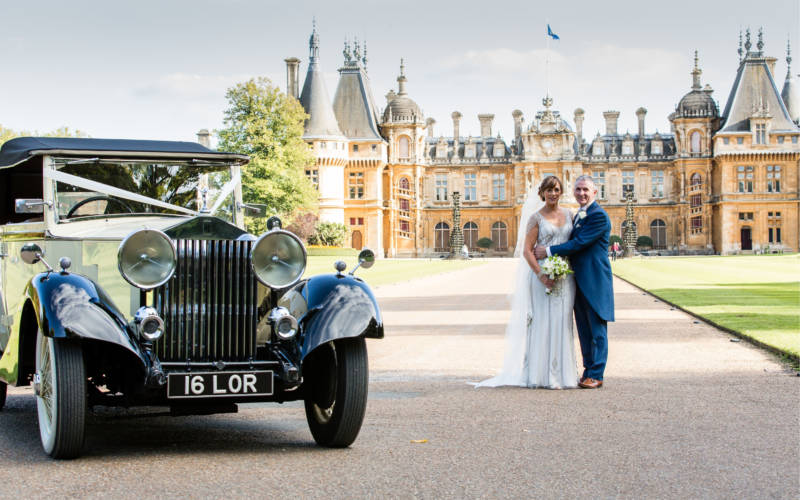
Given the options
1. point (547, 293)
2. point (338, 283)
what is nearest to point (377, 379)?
point (547, 293)

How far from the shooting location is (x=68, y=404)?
5094 mm

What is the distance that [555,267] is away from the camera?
27.9ft

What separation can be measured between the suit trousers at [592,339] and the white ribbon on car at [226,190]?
3.45 metres

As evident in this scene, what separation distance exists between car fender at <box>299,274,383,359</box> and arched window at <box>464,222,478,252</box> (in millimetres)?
83971

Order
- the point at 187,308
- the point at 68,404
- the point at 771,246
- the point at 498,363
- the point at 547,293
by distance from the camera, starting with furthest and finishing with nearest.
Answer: the point at 771,246, the point at 498,363, the point at 547,293, the point at 187,308, the point at 68,404

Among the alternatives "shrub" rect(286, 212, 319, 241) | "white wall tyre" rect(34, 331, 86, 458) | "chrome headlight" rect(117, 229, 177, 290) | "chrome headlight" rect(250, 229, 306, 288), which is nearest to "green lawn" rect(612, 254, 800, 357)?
"chrome headlight" rect(250, 229, 306, 288)

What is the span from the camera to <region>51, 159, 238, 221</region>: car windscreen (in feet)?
21.9

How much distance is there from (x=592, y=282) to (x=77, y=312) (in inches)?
196

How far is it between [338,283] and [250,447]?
119cm

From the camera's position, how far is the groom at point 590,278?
8.42m

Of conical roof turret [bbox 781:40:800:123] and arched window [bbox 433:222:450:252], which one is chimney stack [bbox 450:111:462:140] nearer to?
arched window [bbox 433:222:450:252]

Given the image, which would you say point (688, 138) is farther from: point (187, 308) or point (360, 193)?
point (187, 308)

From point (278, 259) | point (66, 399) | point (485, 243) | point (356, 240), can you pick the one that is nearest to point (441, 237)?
point (485, 243)

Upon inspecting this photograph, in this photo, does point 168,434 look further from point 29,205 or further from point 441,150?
point 441,150
